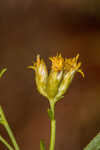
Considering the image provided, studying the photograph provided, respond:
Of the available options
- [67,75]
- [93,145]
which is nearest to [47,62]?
[67,75]

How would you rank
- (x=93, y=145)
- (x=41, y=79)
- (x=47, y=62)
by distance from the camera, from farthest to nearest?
(x=47, y=62) → (x=41, y=79) → (x=93, y=145)

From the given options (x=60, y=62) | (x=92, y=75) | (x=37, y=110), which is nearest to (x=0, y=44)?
(x=37, y=110)

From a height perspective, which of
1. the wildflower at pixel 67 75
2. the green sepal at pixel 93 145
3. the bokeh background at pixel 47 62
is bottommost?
the bokeh background at pixel 47 62

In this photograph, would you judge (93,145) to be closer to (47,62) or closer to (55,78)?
(55,78)

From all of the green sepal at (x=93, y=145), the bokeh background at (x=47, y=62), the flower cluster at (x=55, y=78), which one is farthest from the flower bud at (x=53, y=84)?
the bokeh background at (x=47, y=62)

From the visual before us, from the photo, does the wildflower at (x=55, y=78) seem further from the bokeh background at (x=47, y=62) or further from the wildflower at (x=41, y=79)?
the bokeh background at (x=47, y=62)

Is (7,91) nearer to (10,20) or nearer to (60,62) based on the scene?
(10,20)
